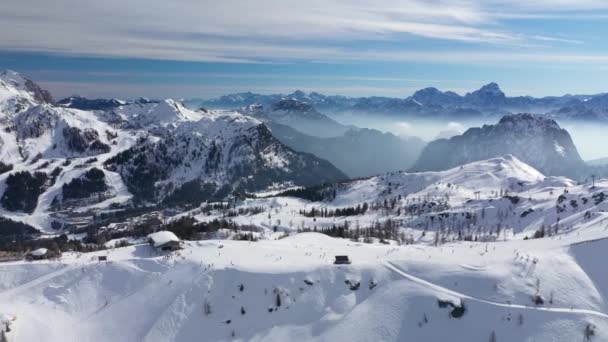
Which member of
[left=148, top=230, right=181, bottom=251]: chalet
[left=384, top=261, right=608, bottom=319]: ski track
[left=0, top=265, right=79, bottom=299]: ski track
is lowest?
[left=0, top=265, right=79, bottom=299]: ski track

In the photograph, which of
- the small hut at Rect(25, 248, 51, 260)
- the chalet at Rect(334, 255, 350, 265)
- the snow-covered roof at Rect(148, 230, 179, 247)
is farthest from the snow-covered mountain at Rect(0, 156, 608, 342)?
the small hut at Rect(25, 248, 51, 260)

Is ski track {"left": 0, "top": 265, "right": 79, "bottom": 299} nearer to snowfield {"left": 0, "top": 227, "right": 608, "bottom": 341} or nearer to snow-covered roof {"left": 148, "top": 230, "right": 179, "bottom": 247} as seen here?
snowfield {"left": 0, "top": 227, "right": 608, "bottom": 341}

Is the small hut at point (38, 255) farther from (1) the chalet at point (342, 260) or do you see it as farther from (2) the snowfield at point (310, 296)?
(1) the chalet at point (342, 260)

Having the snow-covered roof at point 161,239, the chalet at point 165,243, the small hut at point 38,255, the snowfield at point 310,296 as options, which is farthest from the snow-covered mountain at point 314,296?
the small hut at point 38,255

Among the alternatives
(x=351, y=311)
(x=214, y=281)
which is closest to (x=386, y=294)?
(x=351, y=311)

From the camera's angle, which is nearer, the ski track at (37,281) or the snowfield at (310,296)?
the snowfield at (310,296)

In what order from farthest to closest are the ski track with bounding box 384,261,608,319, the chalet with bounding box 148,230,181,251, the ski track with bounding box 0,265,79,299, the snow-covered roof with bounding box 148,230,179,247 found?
1. the snow-covered roof with bounding box 148,230,179,247
2. the chalet with bounding box 148,230,181,251
3. the ski track with bounding box 0,265,79,299
4. the ski track with bounding box 384,261,608,319

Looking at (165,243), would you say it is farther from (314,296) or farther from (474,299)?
(474,299)

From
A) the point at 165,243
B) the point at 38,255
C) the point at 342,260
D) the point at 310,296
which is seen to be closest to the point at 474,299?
the point at 342,260
